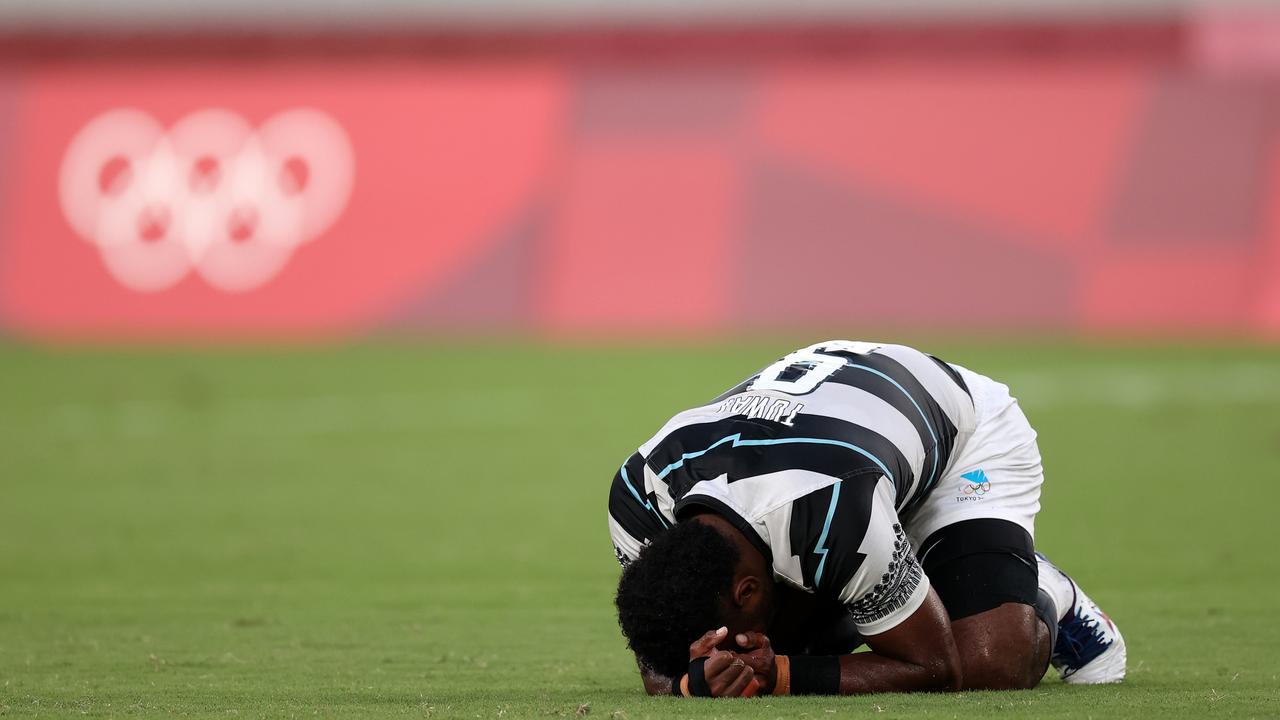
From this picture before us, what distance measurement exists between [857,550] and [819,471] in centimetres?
25

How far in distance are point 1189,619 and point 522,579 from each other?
314cm

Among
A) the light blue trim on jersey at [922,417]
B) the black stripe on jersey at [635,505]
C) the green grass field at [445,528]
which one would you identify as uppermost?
the light blue trim on jersey at [922,417]

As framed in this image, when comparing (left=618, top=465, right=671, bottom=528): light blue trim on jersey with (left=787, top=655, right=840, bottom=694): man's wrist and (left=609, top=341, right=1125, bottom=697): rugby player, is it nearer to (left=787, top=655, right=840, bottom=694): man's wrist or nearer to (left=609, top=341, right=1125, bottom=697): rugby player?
(left=609, top=341, right=1125, bottom=697): rugby player

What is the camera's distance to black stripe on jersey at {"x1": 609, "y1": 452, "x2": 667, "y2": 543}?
530 centimetres

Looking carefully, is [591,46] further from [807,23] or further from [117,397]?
[117,397]

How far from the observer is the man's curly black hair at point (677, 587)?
4.85 meters

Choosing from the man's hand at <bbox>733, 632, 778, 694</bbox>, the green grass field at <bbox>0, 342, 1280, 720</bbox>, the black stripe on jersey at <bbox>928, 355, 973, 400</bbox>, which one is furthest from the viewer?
the black stripe on jersey at <bbox>928, 355, 973, 400</bbox>

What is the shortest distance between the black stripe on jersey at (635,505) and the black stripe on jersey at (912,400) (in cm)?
68

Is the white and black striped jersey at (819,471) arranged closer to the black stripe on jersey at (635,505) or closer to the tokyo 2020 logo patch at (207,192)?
the black stripe on jersey at (635,505)

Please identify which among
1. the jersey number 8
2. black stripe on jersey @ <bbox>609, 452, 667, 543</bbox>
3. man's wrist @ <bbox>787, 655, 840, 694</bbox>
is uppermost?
the jersey number 8

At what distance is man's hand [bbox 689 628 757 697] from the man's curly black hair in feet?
0.10

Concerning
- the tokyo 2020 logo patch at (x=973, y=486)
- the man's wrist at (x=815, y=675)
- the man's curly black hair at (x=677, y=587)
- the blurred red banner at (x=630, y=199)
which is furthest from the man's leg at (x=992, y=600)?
the blurred red banner at (x=630, y=199)

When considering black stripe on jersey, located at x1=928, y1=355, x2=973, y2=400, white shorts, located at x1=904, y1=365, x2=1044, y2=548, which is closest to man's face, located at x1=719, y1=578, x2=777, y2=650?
white shorts, located at x1=904, y1=365, x2=1044, y2=548

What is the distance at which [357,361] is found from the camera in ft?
70.1
